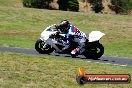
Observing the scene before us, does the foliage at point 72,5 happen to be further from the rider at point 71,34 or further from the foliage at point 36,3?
the rider at point 71,34

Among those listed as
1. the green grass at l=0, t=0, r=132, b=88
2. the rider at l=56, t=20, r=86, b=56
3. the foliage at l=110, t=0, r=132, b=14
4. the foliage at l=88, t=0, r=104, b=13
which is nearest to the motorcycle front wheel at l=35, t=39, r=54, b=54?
the rider at l=56, t=20, r=86, b=56

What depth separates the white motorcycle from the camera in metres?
21.4

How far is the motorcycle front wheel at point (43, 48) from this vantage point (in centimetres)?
2152

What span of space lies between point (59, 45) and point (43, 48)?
Result: 2.65ft

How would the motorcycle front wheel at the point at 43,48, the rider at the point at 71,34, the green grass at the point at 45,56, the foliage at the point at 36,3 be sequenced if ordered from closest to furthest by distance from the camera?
the green grass at the point at 45,56 < the rider at the point at 71,34 < the motorcycle front wheel at the point at 43,48 < the foliage at the point at 36,3

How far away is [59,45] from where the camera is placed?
850 inches

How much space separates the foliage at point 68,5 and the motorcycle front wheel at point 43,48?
60732 millimetres

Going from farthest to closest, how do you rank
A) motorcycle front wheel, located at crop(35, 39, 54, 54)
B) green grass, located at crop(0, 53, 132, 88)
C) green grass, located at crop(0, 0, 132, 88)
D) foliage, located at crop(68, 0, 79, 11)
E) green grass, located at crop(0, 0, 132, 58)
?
foliage, located at crop(68, 0, 79, 11) → green grass, located at crop(0, 0, 132, 58) → motorcycle front wheel, located at crop(35, 39, 54, 54) → green grass, located at crop(0, 0, 132, 88) → green grass, located at crop(0, 53, 132, 88)

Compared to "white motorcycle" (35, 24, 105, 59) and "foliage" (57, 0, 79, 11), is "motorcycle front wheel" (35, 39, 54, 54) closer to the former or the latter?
"white motorcycle" (35, 24, 105, 59)

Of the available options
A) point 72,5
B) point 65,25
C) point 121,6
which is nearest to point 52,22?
point 65,25

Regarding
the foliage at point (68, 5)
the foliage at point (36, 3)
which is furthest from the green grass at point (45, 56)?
the foliage at point (68, 5)

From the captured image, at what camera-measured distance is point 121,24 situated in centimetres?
5284

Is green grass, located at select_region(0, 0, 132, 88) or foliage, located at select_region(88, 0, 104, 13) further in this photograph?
foliage, located at select_region(88, 0, 104, 13)

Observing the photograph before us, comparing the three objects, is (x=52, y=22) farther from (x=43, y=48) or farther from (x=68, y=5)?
(x=68, y=5)
